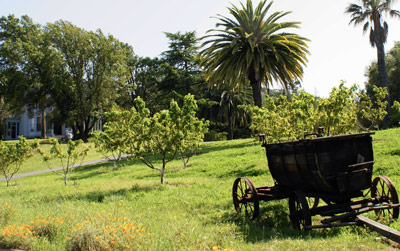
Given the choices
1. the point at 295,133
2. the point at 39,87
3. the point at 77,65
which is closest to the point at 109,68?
the point at 77,65

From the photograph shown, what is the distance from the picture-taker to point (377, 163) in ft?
34.6

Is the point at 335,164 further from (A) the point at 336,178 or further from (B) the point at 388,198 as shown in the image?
(B) the point at 388,198

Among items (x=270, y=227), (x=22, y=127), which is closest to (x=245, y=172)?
(x=270, y=227)

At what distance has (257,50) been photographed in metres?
22.8

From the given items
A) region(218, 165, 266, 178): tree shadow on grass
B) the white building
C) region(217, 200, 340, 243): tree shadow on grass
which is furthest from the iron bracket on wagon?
the white building

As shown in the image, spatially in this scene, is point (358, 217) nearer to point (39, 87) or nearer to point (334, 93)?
point (334, 93)

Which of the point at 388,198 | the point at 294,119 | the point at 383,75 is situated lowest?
the point at 388,198

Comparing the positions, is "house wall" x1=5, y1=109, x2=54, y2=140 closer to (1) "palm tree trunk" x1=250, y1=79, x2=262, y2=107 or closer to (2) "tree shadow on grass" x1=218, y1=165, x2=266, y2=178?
(1) "palm tree trunk" x1=250, y1=79, x2=262, y2=107

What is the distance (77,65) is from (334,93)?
40386mm

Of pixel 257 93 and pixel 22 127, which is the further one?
pixel 22 127

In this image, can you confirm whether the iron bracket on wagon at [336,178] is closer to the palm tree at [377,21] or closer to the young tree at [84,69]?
the palm tree at [377,21]

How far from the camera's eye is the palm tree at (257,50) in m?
22.5

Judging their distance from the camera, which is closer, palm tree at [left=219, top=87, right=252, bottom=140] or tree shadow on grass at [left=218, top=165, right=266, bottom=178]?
tree shadow on grass at [left=218, top=165, right=266, bottom=178]

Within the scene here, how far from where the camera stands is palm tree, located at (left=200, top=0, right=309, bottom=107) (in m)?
22.5
